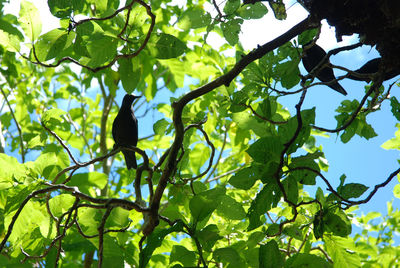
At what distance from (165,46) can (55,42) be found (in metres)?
0.42

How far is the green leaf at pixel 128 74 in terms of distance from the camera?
1503 mm

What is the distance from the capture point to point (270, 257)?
1.19 m

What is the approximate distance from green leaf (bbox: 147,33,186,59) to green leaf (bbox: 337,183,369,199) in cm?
77

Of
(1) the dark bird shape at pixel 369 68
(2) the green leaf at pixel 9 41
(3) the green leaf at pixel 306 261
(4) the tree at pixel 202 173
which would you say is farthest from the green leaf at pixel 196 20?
(3) the green leaf at pixel 306 261

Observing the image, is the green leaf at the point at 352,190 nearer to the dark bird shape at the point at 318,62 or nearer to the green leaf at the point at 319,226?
the green leaf at the point at 319,226

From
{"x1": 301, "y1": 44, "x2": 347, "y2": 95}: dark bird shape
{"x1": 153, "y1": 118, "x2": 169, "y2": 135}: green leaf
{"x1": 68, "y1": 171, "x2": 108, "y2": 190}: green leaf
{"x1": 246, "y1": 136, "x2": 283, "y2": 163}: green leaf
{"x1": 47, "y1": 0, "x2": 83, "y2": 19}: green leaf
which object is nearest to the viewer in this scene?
{"x1": 246, "y1": 136, "x2": 283, "y2": 163}: green leaf

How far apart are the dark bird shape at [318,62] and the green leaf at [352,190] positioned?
37cm

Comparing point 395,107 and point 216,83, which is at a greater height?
point 395,107

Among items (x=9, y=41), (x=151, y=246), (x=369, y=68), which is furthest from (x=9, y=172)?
(x=369, y=68)

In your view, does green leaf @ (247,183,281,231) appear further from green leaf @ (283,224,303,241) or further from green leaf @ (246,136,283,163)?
green leaf @ (283,224,303,241)

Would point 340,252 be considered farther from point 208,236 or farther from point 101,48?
point 101,48

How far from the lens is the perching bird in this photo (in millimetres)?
2113

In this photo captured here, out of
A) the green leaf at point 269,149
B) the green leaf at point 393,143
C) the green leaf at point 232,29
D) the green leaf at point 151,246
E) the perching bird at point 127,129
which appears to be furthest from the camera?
the perching bird at point 127,129

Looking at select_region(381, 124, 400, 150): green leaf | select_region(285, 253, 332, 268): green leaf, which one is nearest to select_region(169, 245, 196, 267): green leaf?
select_region(285, 253, 332, 268): green leaf
